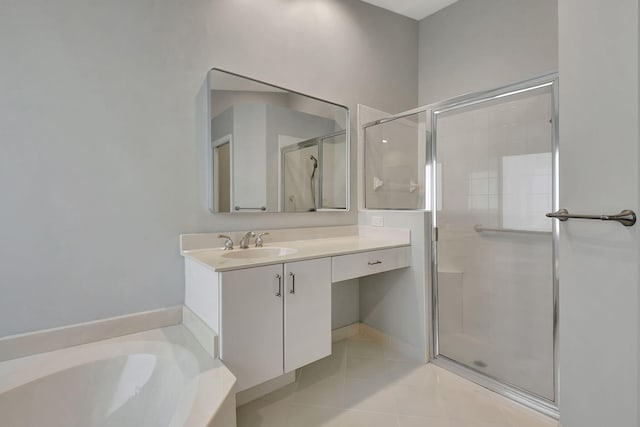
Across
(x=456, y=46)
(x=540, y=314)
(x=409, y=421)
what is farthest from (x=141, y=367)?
(x=456, y=46)

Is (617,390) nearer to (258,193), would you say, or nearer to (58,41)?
(258,193)

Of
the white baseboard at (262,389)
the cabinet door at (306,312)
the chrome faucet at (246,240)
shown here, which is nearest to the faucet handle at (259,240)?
the chrome faucet at (246,240)

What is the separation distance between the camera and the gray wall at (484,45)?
2.17m

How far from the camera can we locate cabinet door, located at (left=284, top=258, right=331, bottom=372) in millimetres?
1508

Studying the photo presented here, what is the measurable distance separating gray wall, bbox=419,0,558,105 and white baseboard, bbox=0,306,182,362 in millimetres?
2494

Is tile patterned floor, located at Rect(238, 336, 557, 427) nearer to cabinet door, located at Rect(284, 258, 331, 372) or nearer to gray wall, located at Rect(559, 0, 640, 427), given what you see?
cabinet door, located at Rect(284, 258, 331, 372)

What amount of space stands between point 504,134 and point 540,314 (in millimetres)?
1106

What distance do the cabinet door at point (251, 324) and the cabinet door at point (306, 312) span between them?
51mm

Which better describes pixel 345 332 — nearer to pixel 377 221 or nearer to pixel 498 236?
pixel 377 221

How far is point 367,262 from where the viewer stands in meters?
1.86

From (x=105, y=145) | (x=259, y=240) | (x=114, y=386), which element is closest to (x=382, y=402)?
(x=259, y=240)

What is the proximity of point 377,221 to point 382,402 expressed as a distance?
4.05 feet

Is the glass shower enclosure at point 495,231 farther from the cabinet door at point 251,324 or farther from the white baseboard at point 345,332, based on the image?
the cabinet door at point 251,324

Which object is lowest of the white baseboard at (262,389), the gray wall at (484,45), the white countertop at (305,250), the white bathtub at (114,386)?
the white baseboard at (262,389)
